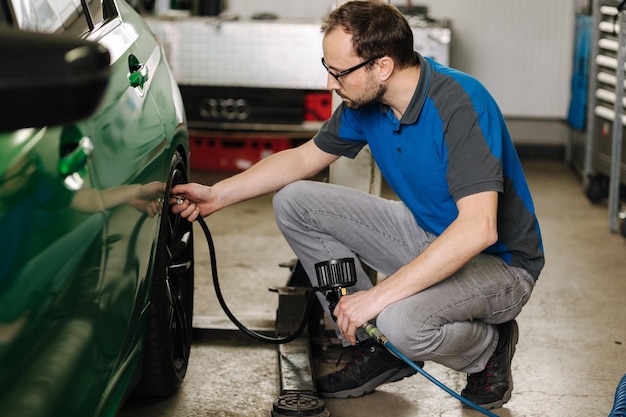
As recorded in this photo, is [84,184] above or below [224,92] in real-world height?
above

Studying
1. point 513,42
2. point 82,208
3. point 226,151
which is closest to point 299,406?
point 82,208

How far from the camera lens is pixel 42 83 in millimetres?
877

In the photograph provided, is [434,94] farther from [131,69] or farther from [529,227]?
[131,69]

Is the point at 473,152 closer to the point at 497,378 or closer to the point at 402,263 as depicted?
the point at 402,263

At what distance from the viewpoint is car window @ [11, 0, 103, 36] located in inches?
54.0

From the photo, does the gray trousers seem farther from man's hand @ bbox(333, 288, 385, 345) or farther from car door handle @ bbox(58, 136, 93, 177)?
car door handle @ bbox(58, 136, 93, 177)

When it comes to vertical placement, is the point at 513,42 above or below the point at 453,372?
above

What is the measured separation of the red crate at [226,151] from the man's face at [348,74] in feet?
10.5

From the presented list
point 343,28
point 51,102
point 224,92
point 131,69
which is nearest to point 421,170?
point 343,28

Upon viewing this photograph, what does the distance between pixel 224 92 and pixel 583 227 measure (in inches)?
83.7

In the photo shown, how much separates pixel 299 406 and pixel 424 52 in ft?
10.8

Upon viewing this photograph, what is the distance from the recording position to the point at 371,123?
2.37 meters

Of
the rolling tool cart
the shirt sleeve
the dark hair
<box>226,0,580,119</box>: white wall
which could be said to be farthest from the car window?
<box>226,0,580,119</box>: white wall

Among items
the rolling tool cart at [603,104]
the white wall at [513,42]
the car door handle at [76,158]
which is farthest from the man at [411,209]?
the white wall at [513,42]
